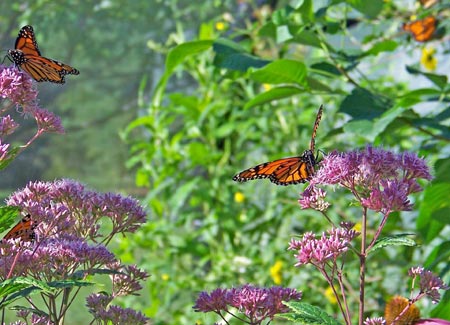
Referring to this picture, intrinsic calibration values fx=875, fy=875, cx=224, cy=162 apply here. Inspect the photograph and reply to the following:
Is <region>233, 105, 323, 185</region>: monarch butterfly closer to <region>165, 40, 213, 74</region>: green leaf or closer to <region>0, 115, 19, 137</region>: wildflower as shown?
<region>0, 115, 19, 137</region>: wildflower

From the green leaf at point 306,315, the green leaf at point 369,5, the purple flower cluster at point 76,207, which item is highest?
the green leaf at point 369,5

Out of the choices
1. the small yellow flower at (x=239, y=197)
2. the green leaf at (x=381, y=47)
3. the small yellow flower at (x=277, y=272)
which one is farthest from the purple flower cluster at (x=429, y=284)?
the small yellow flower at (x=239, y=197)

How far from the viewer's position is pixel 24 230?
72 centimetres

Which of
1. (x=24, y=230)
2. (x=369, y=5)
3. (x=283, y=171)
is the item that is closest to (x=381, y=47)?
(x=369, y=5)

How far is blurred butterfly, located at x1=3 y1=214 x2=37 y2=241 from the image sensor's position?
2.36 ft

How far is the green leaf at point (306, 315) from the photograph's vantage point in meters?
0.66

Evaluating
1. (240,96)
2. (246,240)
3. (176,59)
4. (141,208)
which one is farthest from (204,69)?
(141,208)

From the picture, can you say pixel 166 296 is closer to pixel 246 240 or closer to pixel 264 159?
pixel 246 240

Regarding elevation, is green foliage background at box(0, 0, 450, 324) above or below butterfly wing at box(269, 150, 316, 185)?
above

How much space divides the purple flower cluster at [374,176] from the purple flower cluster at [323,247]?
0.03 m

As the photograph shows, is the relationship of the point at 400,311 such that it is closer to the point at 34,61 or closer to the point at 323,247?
the point at 323,247

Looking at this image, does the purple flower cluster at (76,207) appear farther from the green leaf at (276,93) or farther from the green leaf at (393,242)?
the green leaf at (276,93)

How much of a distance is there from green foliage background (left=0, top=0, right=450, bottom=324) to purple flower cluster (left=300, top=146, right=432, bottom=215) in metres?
0.24

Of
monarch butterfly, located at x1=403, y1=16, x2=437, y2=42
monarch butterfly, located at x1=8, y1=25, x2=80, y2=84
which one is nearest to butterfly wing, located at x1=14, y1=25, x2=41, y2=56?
monarch butterfly, located at x1=8, y1=25, x2=80, y2=84
